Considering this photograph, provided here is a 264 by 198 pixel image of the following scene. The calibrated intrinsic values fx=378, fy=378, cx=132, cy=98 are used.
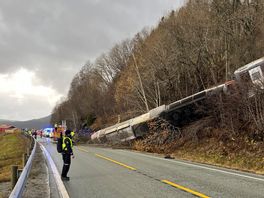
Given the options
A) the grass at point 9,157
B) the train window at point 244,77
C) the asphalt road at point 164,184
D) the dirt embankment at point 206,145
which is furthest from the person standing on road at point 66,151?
the train window at point 244,77

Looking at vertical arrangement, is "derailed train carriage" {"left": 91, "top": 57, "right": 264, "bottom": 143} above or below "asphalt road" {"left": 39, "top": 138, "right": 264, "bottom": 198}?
above

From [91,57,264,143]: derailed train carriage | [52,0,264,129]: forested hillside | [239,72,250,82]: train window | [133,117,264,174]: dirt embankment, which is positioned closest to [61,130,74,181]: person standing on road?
[133,117,264,174]: dirt embankment

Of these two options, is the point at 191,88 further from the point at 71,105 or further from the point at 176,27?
the point at 71,105

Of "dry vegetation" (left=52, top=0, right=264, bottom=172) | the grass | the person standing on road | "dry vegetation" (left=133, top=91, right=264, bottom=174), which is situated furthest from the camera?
"dry vegetation" (left=52, top=0, right=264, bottom=172)

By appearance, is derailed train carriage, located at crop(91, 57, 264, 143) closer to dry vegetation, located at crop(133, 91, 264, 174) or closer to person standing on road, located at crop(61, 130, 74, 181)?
dry vegetation, located at crop(133, 91, 264, 174)

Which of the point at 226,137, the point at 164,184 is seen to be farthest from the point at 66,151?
the point at 226,137

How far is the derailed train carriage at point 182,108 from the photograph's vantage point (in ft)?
68.2

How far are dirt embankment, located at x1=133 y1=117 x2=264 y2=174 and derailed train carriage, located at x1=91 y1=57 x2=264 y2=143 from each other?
81 cm

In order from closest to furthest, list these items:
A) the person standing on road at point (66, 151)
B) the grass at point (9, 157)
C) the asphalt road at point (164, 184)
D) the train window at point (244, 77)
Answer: the asphalt road at point (164, 184) < the person standing on road at point (66, 151) < the grass at point (9, 157) < the train window at point (244, 77)

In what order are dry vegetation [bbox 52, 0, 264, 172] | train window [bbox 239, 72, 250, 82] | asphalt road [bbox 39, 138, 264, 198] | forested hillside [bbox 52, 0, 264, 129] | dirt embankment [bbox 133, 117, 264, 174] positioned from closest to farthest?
1. asphalt road [bbox 39, 138, 264, 198]
2. dirt embankment [bbox 133, 117, 264, 174]
3. dry vegetation [bbox 52, 0, 264, 172]
4. train window [bbox 239, 72, 250, 82]
5. forested hillside [bbox 52, 0, 264, 129]

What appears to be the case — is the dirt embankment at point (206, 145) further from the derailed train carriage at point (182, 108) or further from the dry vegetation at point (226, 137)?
the derailed train carriage at point (182, 108)

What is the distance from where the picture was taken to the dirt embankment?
17.6 meters

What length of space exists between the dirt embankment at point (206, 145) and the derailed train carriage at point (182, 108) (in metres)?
0.81

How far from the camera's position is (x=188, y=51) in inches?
1325
